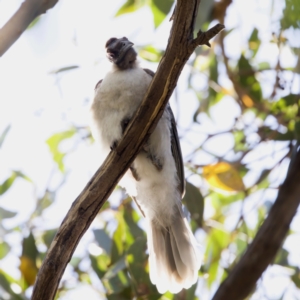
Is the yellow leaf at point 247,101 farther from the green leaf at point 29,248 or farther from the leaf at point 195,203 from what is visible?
the green leaf at point 29,248

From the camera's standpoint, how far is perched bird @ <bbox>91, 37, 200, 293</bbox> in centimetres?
291

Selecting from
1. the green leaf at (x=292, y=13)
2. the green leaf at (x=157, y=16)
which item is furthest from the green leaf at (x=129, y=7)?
the green leaf at (x=292, y=13)

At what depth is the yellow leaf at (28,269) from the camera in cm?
285

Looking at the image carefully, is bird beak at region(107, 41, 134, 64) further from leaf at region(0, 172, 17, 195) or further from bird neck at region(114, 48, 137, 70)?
leaf at region(0, 172, 17, 195)

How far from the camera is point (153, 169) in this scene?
10.3 feet

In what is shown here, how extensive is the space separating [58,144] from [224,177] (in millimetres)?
1230

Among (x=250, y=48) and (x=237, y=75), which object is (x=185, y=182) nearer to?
(x=237, y=75)

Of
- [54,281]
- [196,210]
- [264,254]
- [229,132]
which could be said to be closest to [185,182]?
[196,210]

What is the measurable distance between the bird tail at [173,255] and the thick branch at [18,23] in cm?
173

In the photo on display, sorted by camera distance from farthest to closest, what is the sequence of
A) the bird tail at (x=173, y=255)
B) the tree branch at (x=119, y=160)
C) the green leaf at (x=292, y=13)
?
1. the bird tail at (x=173, y=255)
2. the green leaf at (x=292, y=13)
3. the tree branch at (x=119, y=160)

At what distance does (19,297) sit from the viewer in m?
2.84

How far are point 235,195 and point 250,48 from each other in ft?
3.22

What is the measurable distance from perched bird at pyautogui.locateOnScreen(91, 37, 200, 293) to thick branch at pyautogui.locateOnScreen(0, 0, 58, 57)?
1.17 metres

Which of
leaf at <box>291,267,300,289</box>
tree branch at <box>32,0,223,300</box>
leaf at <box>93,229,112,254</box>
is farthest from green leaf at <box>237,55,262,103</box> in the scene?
tree branch at <box>32,0,223,300</box>
